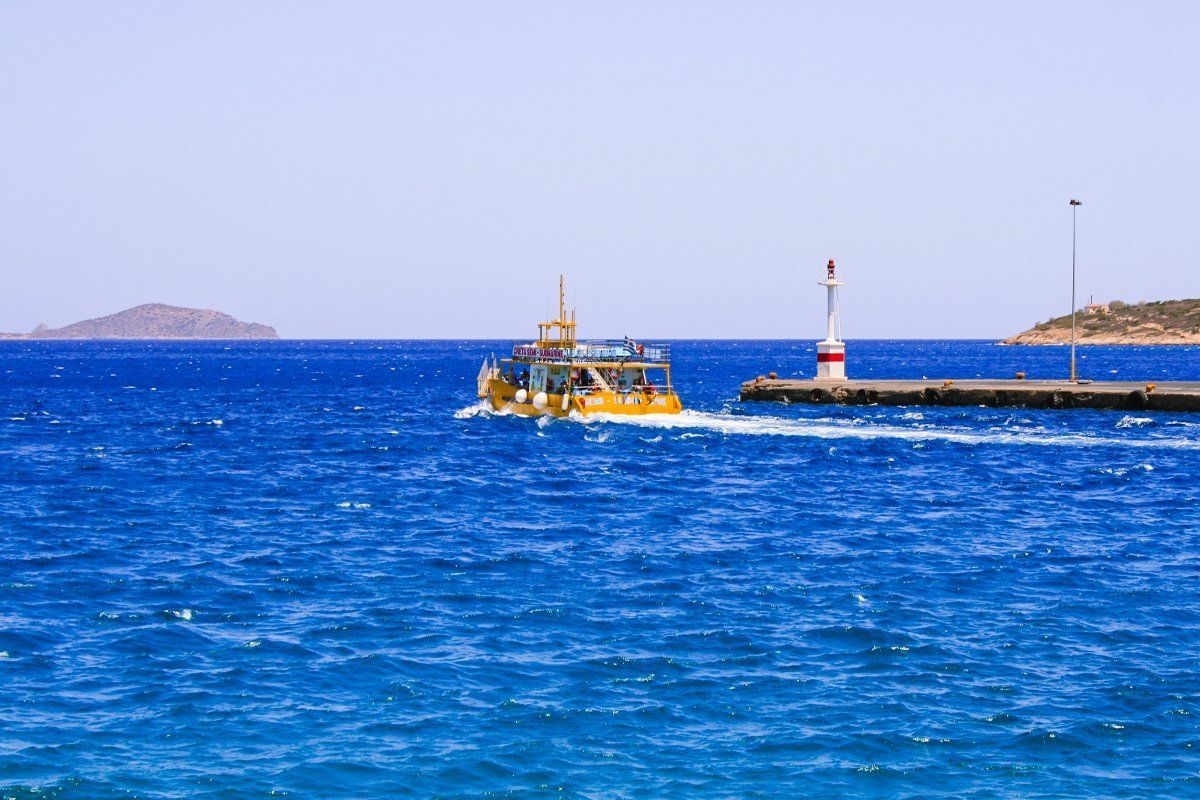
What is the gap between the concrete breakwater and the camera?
59.2 m

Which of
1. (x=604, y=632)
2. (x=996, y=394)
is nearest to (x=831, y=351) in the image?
(x=996, y=394)

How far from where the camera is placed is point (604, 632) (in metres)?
19.0

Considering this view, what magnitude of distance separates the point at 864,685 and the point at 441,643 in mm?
6111

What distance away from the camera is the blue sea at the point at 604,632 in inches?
Result: 542

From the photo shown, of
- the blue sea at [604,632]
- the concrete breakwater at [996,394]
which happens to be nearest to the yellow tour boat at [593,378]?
the concrete breakwater at [996,394]

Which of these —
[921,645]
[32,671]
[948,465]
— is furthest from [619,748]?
[948,465]

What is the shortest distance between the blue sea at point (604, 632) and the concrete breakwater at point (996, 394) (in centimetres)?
2044

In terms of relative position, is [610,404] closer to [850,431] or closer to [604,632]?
[850,431]

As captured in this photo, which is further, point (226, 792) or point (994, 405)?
point (994, 405)

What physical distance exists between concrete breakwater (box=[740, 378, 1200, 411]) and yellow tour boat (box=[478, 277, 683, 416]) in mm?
12475

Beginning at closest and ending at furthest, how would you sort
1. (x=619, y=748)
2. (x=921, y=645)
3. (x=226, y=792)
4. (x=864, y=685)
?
1. (x=226, y=792)
2. (x=619, y=748)
3. (x=864, y=685)
4. (x=921, y=645)

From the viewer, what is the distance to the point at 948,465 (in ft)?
136

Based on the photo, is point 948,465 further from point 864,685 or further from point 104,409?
point 104,409

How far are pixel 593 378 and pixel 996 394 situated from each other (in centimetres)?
2130
